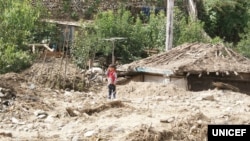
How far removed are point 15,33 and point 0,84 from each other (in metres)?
8.86

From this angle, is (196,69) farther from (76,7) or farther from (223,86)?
(76,7)

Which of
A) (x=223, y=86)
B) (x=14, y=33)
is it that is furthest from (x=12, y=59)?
(x=223, y=86)

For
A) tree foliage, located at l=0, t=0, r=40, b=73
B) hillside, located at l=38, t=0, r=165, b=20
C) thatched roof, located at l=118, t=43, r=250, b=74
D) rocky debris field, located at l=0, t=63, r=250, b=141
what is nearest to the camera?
rocky debris field, located at l=0, t=63, r=250, b=141

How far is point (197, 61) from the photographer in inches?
747

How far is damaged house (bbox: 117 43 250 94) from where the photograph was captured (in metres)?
18.5

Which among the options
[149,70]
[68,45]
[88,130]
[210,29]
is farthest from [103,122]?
[210,29]

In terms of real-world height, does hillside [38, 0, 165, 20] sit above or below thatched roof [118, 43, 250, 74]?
above

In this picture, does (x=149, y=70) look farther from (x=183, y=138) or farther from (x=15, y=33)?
(x=183, y=138)

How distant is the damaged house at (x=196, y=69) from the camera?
60.8ft

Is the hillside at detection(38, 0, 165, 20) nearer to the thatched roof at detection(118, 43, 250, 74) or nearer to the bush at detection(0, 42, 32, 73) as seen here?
the bush at detection(0, 42, 32, 73)

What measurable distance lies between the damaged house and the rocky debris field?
3.80 m

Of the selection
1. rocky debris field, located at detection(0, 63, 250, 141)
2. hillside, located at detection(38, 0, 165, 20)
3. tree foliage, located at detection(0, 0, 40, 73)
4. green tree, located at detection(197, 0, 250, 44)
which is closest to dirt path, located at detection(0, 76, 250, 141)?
rocky debris field, located at detection(0, 63, 250, 141)

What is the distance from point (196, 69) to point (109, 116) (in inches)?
305

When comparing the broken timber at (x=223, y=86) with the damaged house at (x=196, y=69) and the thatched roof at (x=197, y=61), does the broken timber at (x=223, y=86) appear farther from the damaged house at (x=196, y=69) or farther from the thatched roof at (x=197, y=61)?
the thatched roof at (x=197, y=61)
